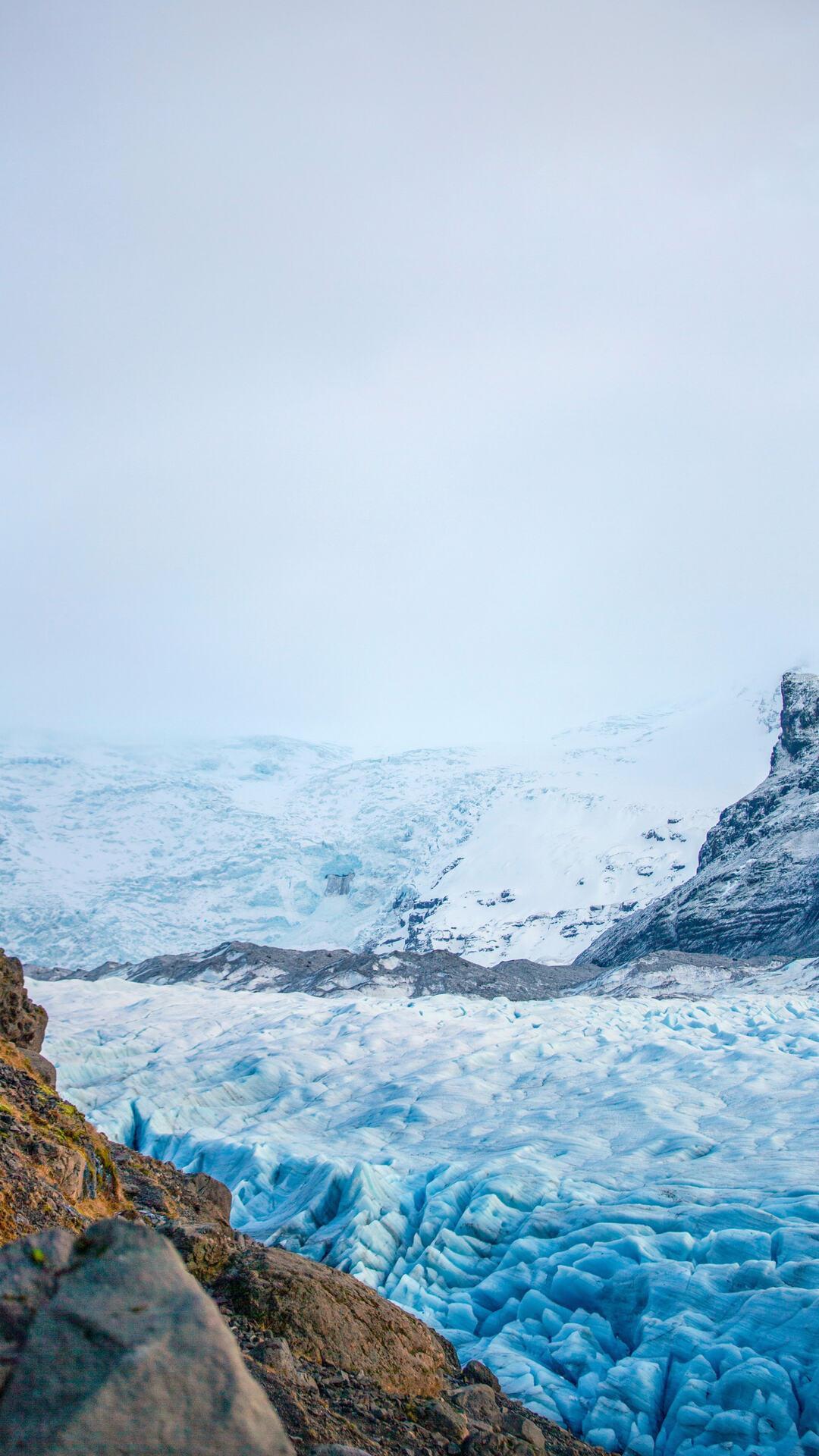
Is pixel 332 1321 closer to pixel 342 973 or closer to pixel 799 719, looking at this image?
pixel 342 973

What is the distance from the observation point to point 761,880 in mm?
37750

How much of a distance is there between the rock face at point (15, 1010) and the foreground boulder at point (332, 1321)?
558 cm

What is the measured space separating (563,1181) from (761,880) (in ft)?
107

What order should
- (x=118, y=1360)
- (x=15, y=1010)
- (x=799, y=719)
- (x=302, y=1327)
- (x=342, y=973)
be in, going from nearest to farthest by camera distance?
(x=118, y=1360)
(x=302, y=1327)
(x=15, y=1010)
(x=342, y=973)
(x=799, y=719)

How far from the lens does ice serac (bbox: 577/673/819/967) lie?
3450 centimetres

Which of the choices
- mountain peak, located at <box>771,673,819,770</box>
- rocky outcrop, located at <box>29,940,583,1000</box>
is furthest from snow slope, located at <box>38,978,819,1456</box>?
mountain peak, located at <box>771,673,819,770</box>

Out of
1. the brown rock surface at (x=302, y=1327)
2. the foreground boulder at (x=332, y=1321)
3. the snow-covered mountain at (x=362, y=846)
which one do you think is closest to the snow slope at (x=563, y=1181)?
the brown rock surface at (x=302, y=1327)

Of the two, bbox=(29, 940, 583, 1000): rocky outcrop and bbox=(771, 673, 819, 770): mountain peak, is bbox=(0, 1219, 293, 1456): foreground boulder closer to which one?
bbox=(29, 940, 583, 1000): rocky outcrop

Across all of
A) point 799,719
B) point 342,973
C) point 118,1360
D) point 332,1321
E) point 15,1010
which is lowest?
point 342,973

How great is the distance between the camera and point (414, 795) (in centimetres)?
9700

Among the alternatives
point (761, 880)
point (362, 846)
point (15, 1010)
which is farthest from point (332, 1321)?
point (362, 846)

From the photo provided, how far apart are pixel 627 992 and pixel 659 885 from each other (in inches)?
1547

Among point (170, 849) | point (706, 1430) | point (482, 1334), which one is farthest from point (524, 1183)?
point (170, 849)

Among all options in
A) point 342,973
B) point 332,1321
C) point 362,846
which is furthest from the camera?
point 362,846
